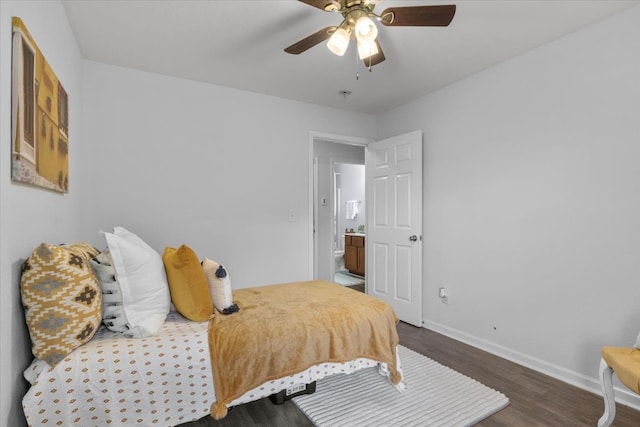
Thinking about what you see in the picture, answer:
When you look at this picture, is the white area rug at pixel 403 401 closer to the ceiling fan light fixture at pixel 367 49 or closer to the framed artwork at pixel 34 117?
the framed artwork at pixel 34 117

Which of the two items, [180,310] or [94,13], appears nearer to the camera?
[180,310]

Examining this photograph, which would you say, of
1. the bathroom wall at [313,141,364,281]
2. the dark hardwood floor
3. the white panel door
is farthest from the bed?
the bathroom wall at [313,141,364,281]

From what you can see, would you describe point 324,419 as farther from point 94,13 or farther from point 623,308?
point 94,13

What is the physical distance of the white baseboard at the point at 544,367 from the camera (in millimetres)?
2074

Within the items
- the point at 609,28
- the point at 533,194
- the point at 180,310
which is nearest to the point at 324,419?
the point at 180,310

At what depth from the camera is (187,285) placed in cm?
181

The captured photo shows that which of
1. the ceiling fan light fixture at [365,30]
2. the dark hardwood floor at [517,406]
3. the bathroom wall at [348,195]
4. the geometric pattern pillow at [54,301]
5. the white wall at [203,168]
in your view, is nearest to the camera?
the geometric pattern pillow at [54,301]

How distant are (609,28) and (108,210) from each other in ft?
13.1

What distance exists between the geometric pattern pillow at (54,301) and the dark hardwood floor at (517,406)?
90cm


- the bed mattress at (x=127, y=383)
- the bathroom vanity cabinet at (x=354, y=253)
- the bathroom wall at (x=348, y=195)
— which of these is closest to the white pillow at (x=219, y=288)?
the bed mattress at (x=127, y=383)

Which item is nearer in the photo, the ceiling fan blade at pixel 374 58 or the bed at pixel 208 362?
the bed at pixel 208 362

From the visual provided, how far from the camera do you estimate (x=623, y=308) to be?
82.7 inches

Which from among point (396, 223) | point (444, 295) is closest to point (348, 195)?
point (396, 223)

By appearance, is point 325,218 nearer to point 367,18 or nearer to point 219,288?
point 219,288
